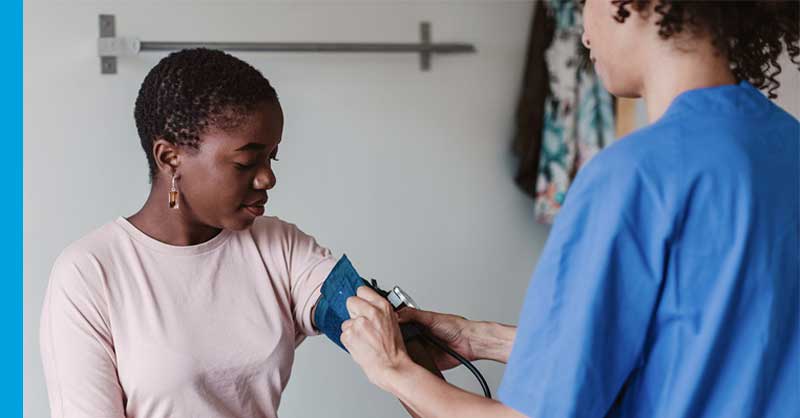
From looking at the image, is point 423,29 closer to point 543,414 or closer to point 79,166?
point 79,166

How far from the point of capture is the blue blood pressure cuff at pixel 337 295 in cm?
117

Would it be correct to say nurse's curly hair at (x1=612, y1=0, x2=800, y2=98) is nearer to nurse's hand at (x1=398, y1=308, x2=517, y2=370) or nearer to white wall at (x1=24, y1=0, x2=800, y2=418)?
nurse's hand at (x1=398, y1=308, x2=517, y2=370)

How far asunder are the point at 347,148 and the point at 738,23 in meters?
1.49

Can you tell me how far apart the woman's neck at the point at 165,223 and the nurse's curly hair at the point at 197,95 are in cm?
9

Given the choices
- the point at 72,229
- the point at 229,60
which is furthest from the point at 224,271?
the point at 72,229

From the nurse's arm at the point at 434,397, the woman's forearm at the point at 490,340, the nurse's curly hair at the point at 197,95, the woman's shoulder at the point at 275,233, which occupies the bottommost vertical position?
the woman's forearm at the point at 490,340

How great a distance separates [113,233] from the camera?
121 cm

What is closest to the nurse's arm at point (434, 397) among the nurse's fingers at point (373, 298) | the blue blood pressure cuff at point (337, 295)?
the nurse's fingers at point (373, 298)

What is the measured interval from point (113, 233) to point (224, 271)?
16 cm

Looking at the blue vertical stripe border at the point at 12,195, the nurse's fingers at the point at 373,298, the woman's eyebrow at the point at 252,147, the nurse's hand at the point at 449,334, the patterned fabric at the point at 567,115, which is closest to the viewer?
the nurse's fingers at the point at 373,298

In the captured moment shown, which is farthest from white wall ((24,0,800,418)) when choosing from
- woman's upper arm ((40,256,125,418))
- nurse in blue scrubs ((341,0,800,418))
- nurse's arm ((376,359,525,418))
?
nurse in blue scrubs ((341,0,800,418))

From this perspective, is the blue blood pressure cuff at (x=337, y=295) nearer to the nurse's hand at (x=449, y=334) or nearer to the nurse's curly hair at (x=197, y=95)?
the nurse's hand at (x=449, y=334)

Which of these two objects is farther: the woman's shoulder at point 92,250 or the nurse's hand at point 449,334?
the nurse's hand at point 449,334

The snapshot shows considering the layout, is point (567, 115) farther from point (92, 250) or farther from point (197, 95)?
point (92, 250)
